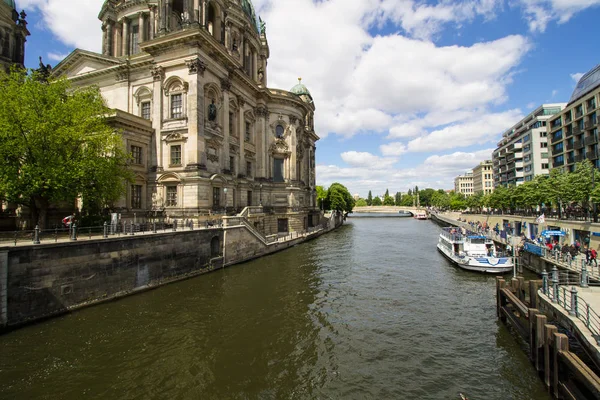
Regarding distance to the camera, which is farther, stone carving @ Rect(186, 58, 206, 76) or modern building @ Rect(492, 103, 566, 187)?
modern building @ Rect(492, 103, 566, 187)

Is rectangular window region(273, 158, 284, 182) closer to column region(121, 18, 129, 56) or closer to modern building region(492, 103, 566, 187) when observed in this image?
column region(121, 18, 129, 56)

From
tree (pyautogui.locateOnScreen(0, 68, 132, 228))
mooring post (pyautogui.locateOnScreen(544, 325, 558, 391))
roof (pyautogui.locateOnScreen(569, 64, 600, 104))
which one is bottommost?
mooring post (pyautogui.locateOnScreen(544, 325, 558, 391))

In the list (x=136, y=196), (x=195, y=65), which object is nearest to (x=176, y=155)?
(x=136, y=196)

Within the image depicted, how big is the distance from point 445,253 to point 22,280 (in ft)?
114

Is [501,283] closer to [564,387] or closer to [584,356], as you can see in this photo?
[584,356]

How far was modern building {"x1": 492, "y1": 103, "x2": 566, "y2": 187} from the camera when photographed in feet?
256

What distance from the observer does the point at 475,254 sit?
27.8 meters

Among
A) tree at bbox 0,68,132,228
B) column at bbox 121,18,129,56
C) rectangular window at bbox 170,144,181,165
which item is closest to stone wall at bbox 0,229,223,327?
tree at bbox 0,68,132,228

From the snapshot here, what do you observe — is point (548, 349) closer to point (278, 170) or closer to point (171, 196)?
point (171, 196)

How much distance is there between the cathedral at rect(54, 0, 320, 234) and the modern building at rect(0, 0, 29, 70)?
5.43 m

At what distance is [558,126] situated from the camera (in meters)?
60.4

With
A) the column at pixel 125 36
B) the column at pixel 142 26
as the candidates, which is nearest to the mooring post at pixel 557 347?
the column at pixel 142 26

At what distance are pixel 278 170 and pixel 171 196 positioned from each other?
2134cm

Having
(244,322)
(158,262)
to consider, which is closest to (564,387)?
(244,322)
